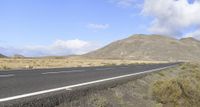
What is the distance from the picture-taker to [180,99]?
17.1 meters

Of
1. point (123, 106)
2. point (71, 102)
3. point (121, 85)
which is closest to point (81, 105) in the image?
point (71, 102)

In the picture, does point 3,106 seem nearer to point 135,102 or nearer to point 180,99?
point 135,102

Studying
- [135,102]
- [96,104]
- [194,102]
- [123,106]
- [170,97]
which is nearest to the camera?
[96,104]

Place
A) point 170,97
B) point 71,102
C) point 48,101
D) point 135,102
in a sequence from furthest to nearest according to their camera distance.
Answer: point 170,97, point 135,102, point 71,102, point 48,101

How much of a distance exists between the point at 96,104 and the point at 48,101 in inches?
75.7

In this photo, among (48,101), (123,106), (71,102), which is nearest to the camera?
(48,101)

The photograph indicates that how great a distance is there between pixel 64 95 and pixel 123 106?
282cm

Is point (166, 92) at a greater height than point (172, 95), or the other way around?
point (166, 92)

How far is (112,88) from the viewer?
15.3m

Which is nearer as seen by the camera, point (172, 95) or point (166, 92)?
point (172, 95)

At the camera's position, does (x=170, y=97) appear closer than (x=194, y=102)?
Yes

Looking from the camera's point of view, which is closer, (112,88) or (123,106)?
(123,106)

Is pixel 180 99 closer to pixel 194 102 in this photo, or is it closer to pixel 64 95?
pixel 194 102

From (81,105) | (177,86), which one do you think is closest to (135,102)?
(177,86)
